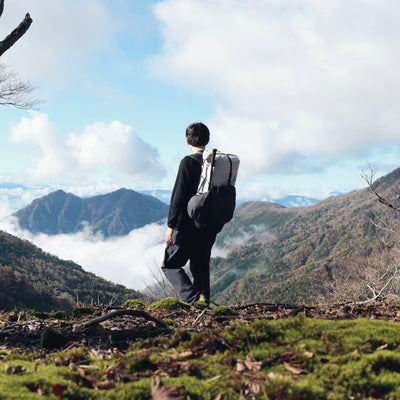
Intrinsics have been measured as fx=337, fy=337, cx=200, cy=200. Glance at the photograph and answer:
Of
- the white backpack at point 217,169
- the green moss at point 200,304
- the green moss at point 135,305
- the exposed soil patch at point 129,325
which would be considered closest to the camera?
the exposed soil patch at point 129,325

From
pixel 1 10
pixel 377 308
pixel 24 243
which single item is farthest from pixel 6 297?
pixel 377 308

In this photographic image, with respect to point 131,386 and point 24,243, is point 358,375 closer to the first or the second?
point 131,386

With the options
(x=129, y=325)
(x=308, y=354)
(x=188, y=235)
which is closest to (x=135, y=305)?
(x=188, y=235)

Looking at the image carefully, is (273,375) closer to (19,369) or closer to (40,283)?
(19,369)

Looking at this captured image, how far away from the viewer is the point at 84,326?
14.1 feet

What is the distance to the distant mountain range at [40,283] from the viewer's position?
3100 inches

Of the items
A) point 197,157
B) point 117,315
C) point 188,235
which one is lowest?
point 117,315

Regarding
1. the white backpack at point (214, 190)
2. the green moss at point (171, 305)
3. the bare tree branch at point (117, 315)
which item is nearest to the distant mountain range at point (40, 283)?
the green moss at point (171, 305)

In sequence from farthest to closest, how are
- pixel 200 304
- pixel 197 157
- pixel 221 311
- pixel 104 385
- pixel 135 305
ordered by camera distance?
pixel 135 305 < pixel 197 157 < pixel 200 304 < pixel 221 311 < pixel 104 385

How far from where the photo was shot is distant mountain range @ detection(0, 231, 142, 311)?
78.8 meters

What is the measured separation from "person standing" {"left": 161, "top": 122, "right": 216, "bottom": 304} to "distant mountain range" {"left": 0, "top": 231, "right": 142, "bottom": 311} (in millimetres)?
76506

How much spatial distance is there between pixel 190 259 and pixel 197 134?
240 centimetres

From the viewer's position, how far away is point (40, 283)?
326 feet

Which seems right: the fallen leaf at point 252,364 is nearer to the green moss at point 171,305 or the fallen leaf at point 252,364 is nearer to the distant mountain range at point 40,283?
the green moss at point 171,305
